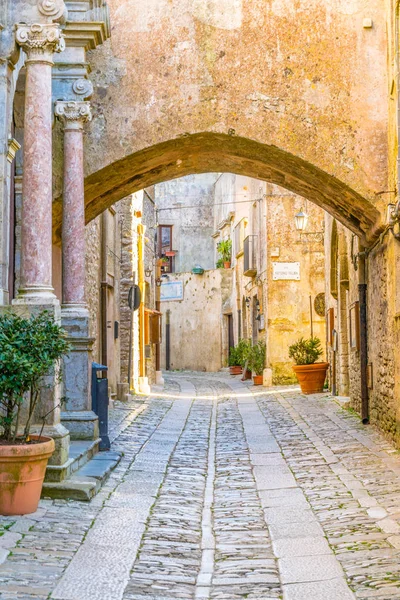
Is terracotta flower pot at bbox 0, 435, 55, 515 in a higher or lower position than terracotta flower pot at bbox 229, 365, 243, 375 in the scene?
lower

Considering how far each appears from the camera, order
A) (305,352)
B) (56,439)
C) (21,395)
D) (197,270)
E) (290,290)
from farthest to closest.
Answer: (197,270)
(290,290)
(305,352)
(56,439)
(21,395)

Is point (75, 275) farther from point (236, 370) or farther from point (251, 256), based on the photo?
point (236, 370)

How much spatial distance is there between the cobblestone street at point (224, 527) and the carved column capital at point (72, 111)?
3603mm

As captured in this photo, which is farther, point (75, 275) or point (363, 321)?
point (363, 321)

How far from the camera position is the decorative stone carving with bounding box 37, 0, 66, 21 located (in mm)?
7684

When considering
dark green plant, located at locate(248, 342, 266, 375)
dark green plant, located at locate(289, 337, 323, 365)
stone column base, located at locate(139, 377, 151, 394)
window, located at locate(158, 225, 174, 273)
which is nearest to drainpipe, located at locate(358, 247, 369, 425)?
dark green plant, located at locate(289, 337, 323, 365)

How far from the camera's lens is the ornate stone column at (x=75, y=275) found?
30.6 feet

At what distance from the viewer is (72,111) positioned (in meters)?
10.0

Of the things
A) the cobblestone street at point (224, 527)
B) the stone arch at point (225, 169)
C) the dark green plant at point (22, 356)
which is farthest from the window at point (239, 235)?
the dark green plant at point (22, 356)

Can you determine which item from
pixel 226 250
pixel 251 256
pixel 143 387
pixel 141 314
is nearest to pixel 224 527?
pixel 143 387

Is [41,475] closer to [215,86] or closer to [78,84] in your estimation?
[78,84]

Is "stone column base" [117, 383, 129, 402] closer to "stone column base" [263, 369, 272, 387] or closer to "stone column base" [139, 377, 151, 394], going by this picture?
"stone column base" [139, 377, 151, 394]

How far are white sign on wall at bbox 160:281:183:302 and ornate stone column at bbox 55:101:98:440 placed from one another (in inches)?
1195

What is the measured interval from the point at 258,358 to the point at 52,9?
15928 millimetres
